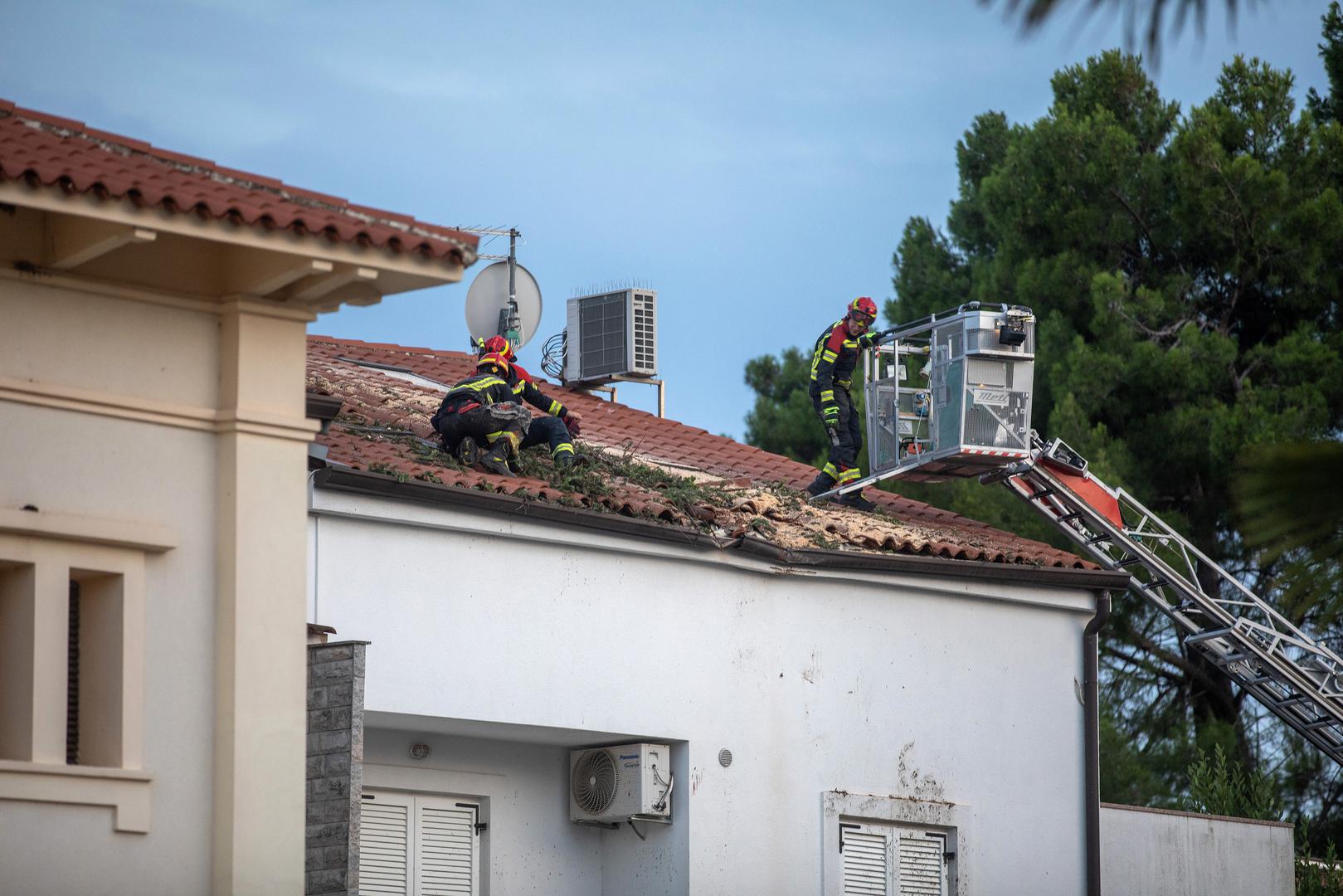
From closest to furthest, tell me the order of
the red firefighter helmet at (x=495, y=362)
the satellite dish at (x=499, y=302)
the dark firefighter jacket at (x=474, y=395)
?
the dark firefighter jacket at (x=474, y=395) < the red firefighter helmet at (x=495, y=362) < the satellite dish at (x=499, y=302)

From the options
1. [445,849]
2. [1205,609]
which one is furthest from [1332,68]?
[445,849]

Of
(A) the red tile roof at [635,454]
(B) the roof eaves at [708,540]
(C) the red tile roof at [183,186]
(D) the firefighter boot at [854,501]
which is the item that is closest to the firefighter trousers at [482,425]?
(A) the red tile roof at [635,454]

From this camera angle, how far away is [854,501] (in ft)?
61.5

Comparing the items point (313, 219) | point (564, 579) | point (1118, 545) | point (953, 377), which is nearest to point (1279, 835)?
point (1118, 545)

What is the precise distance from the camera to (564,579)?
14367 mm

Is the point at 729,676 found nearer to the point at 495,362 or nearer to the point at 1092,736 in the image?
the point at 495,362

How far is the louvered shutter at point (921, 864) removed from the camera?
624 inches

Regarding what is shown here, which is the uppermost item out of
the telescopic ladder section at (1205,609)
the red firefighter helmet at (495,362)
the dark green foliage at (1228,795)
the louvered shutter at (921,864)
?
the red firefighter helmet at (495,362)

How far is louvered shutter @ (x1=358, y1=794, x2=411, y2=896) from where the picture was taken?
14.1 metres

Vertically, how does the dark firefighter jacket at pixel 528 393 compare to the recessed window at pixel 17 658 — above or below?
above

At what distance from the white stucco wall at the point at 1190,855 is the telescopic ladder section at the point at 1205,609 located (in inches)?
52.9

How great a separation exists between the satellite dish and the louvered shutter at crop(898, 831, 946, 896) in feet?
24.0

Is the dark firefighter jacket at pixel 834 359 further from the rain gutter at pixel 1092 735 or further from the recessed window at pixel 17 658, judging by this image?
the recessed window at pixel 17 658

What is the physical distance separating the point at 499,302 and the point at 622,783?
7681 mm
